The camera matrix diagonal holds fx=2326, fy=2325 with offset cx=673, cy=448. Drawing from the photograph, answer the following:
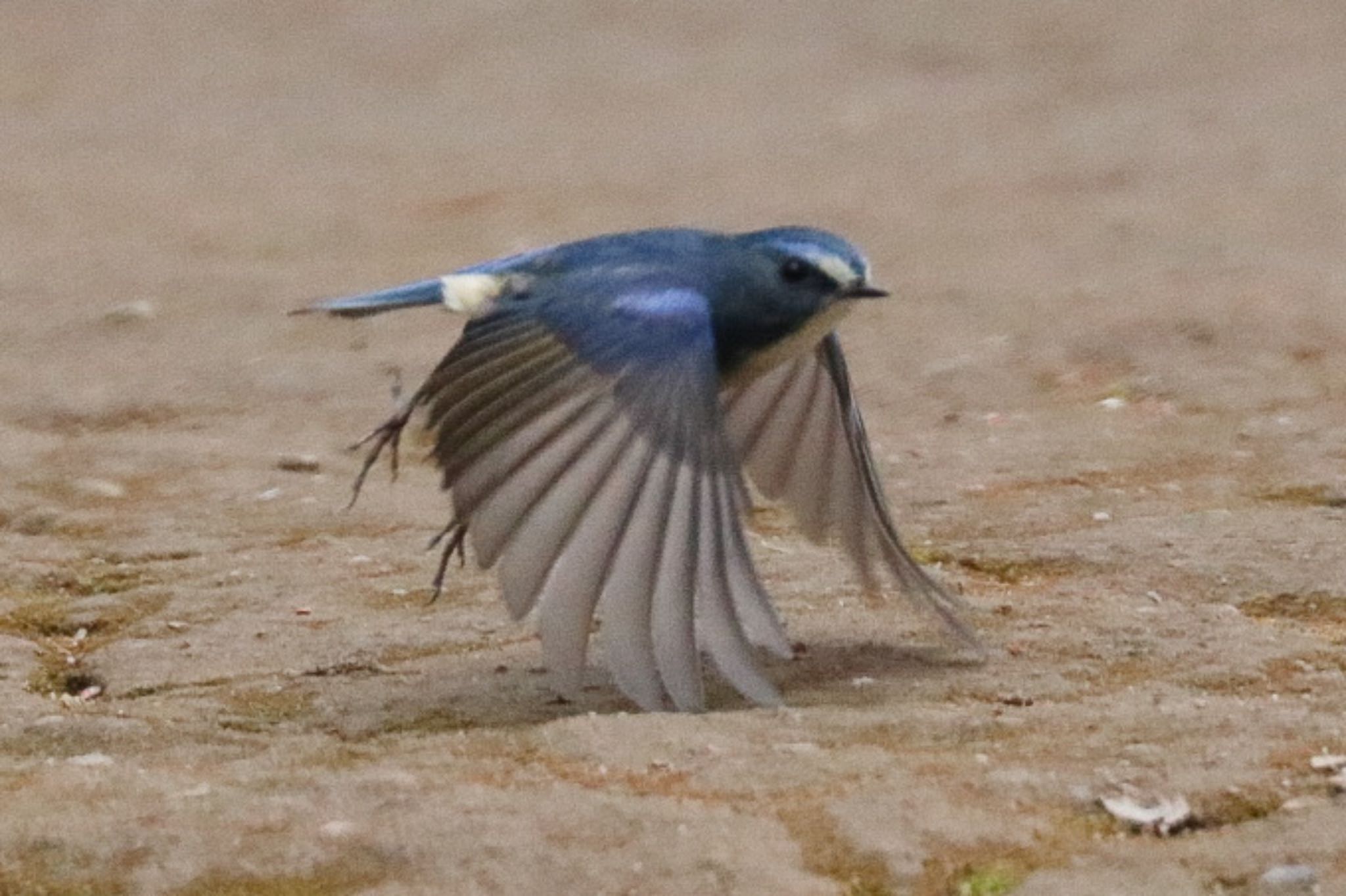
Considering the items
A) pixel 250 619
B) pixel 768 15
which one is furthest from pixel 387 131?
pixel 250 619

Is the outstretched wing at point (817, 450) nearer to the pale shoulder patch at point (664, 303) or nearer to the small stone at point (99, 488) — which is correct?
the pale shoulder patch at point (664, 303)

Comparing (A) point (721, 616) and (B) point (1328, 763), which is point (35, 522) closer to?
(A) point (721, 616)

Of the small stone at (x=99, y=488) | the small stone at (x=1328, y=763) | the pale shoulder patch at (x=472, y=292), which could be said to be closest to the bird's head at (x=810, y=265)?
the pale shoulder patch at (x=472, y=292)

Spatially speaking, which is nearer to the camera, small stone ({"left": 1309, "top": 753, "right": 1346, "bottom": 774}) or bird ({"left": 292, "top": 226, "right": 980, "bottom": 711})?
small stone ({"left": 1309, "top": 753, "right": 1346, "bottom": 774})

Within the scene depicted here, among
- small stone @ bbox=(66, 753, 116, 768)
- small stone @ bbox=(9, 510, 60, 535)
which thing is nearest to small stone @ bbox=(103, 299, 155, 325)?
small stone @ bbox=(9, 510, 60, 535)

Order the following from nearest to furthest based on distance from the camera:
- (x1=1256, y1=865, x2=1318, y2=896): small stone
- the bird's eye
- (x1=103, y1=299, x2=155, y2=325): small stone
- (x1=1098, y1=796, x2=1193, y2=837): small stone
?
(x1=1256, y1=865, x2=1318, y2=896): small stone < (x1=1098, y1=796, x2=1193, y2=837): small stone < the bird's eye < (x1=103, y1=299, x2=155, y2=325): small stone

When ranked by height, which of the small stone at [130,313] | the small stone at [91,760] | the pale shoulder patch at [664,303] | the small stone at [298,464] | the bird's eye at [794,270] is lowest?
the small stone at [130,313]

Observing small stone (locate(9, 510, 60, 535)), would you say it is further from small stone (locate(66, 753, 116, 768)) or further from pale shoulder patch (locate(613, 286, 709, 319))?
pale shoulder patch (locate(613, 286, 709, 319))
